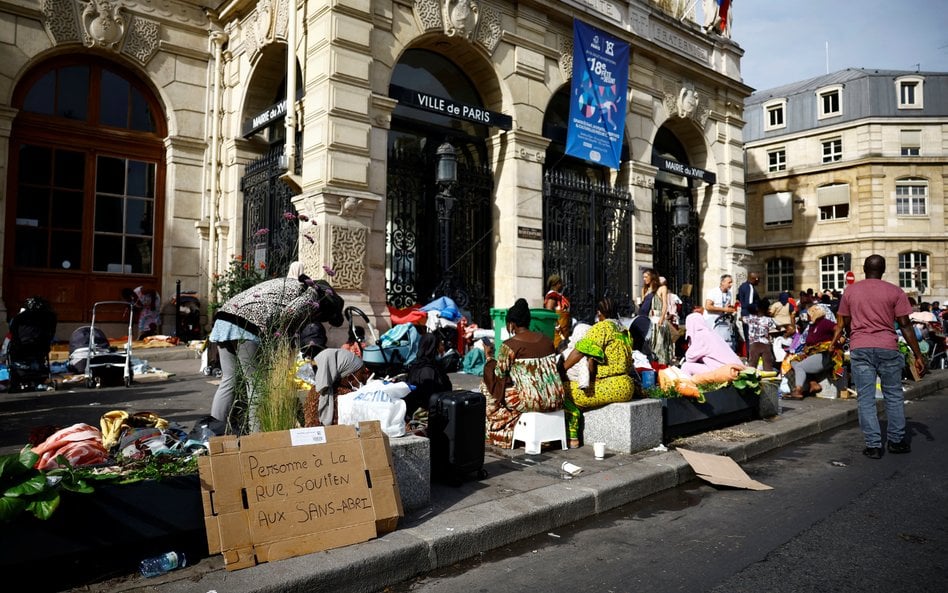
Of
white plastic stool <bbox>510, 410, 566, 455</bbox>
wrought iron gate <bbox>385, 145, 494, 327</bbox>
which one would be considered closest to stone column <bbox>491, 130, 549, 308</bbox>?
wrought iron gate <bbox>385, 145, 494, 327</bbox>

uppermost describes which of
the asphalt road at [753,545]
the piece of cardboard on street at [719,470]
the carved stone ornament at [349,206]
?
the carved stone ornament at [349,206]

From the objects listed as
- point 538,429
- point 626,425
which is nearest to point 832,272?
point 626,425

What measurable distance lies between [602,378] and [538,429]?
2.83ft

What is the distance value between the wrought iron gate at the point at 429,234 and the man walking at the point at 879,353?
711 cm

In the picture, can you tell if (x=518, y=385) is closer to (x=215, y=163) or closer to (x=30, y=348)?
(x=30, y=348)

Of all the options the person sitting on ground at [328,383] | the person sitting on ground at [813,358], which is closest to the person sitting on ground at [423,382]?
the person sitting on ground at [328,383]

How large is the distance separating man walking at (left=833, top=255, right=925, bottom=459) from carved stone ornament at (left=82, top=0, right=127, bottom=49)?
559 inches

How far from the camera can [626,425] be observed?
6039mm

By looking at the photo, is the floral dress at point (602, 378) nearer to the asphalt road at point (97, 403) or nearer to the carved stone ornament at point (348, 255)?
the asphalt road at point (97, 403)

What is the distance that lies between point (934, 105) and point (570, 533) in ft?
144

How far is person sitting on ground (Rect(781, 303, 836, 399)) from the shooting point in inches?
392

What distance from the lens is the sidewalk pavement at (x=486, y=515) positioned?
3197 mm

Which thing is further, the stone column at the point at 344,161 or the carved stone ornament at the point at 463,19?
the carved stone ornament at the point at 463,19

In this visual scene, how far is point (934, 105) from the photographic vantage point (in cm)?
3659
